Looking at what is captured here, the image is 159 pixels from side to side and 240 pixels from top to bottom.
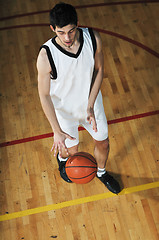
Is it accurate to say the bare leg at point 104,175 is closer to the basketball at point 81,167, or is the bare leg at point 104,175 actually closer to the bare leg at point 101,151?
the bare leg at point 101,151

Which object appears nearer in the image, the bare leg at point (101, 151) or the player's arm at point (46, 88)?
the player's arm at point (46, 88)

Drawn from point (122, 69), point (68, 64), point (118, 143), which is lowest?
point (118, 143)

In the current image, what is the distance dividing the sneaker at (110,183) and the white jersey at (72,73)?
1021 mm

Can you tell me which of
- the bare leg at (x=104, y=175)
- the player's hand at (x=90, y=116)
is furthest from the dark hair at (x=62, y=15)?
the bare leg at (x=104, y=175)

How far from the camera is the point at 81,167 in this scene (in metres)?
3.09

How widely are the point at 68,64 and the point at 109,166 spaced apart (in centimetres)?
175

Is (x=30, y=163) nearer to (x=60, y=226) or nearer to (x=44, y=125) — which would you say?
(x=44, y=125)

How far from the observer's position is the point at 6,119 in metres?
4.29

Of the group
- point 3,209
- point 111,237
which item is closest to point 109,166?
point 111,237

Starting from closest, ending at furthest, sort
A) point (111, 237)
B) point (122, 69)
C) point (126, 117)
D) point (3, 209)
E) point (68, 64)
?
point (68, 64) → point (111, 237) → point (3, 209) → point (126, 117) → point (122, 69)

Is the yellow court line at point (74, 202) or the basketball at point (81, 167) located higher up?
the basketball at point (81, 167)

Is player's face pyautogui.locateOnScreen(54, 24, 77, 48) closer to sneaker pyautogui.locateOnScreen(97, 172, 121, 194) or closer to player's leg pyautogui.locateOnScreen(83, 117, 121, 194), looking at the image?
player's leg pyautogui.locateOnScreen(83, 117, 121, 194)

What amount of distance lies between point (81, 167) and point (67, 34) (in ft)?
4.62

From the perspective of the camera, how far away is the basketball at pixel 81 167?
3.09m
